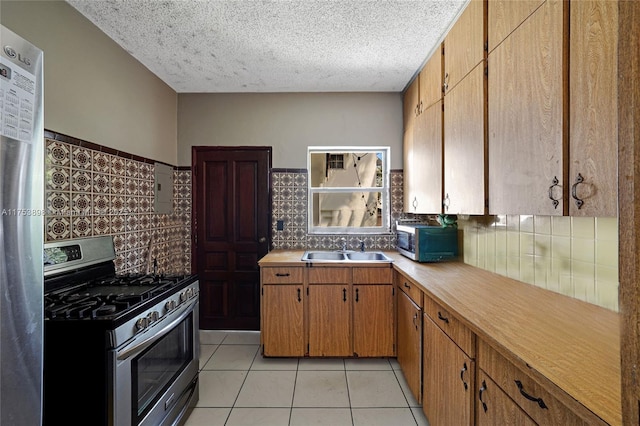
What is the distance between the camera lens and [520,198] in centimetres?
127

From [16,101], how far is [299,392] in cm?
223

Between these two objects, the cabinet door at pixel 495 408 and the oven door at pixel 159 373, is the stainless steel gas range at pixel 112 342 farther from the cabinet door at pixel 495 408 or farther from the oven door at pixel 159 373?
the cabinet door at pixel 495 408

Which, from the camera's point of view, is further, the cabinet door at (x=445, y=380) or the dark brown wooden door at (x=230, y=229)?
the dark brown wooden door at (x=230, y=229)

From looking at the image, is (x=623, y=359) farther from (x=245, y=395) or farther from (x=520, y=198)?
(x=245, y=395)

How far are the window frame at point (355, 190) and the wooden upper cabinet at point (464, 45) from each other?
1.23 m

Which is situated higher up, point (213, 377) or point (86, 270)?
point (86, 270)

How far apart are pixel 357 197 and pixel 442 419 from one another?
2213 millimetres

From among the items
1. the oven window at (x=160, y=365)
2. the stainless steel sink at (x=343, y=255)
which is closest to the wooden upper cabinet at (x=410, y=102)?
the stainless steel sink at (x=343, y=255)

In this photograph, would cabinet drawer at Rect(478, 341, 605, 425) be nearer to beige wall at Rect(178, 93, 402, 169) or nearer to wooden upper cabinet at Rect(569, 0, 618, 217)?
wooden upper cabinet at Rect(569, 0, 618, 217)

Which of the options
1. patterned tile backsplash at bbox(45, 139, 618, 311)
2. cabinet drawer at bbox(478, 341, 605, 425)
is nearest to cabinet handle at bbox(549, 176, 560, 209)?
patterned tile backsplash at bbox(45, 139, 618, 311)

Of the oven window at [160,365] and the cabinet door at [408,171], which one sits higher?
the cabinet door at [408,171]

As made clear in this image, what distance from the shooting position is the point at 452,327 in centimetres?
138

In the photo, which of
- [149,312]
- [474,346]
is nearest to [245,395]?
[149,312]

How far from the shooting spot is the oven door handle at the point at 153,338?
4.06 ft
